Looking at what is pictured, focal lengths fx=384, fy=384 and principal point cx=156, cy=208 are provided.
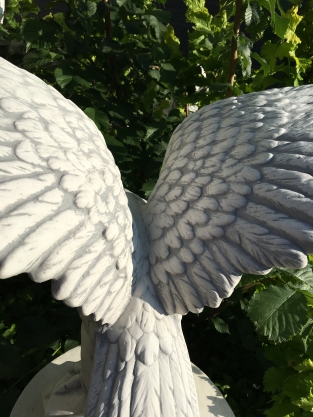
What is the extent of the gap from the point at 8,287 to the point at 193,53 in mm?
1171

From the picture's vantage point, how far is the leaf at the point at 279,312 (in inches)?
35.5

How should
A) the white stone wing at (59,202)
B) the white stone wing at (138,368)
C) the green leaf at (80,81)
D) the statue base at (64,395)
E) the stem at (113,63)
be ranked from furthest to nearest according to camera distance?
the stem at (113,63) → the green leaf at (80,81) → the statue base at (64,395) → the white stone wing at (138,368) → the white stone wing at (59,202)

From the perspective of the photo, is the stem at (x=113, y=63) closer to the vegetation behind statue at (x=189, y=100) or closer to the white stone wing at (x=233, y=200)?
the vegetation behind statue at (x=189, y=100)

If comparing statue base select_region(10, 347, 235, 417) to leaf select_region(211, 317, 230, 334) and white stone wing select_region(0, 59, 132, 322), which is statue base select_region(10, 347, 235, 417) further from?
white stone wing select_region(0, 59, 132, 322)

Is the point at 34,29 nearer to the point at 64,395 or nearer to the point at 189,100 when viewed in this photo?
the point at 189,100

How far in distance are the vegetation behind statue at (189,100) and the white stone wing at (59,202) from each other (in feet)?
1.75

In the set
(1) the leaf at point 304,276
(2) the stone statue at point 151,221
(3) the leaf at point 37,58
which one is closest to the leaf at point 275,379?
(1) the leaf at point 304,276

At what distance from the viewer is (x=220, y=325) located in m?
1.34

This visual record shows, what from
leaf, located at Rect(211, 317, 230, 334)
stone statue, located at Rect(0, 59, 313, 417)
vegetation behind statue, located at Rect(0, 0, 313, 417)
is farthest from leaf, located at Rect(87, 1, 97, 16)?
leaf, located at Rect(211, 317, 230, 334)

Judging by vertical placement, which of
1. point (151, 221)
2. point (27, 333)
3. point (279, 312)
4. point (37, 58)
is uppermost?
point (37, 58)

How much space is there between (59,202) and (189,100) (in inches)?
33.0

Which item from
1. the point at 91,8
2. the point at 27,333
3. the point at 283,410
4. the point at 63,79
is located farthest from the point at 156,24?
the point at 283,410

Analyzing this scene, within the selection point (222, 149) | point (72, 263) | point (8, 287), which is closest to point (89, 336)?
point (72, 263)

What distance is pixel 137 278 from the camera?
1.91ft
